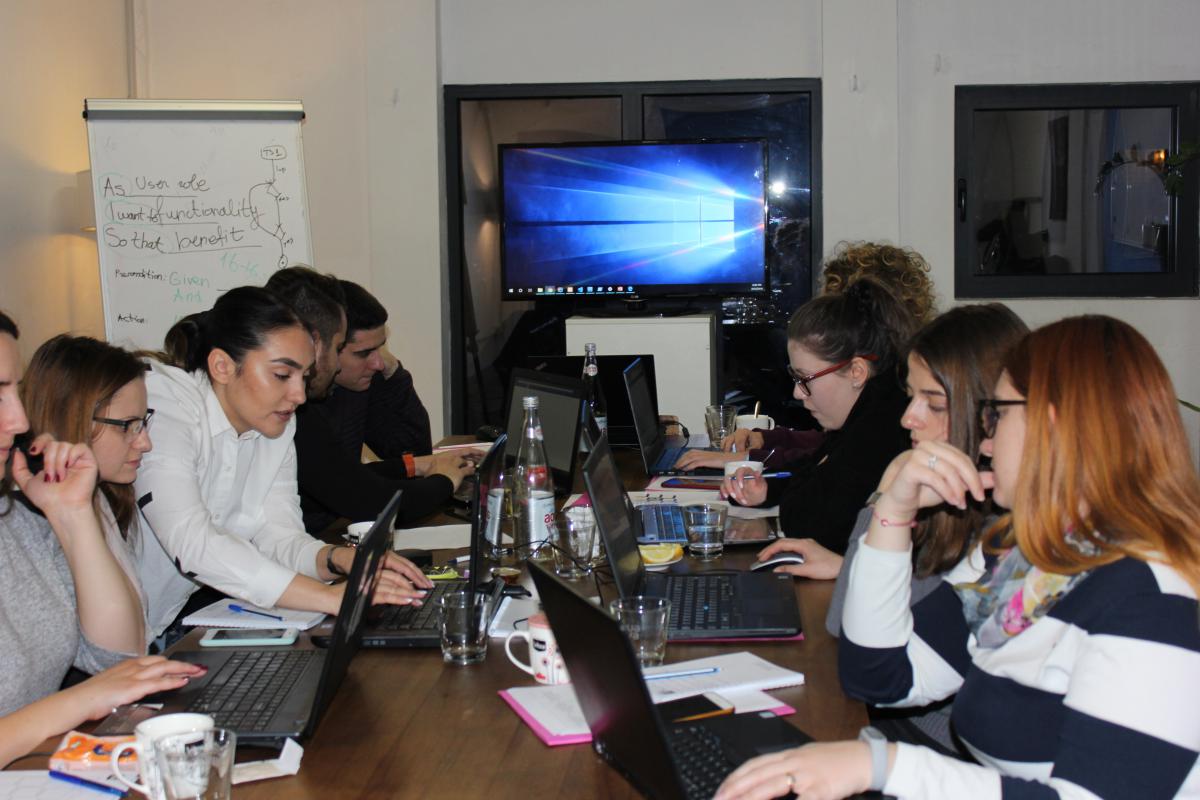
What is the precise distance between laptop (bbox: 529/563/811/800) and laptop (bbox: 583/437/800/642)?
0.35m

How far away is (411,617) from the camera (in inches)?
74.8

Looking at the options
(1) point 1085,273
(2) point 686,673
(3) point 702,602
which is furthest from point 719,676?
(1) point 1085,273

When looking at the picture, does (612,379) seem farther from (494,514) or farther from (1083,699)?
(1083,699)

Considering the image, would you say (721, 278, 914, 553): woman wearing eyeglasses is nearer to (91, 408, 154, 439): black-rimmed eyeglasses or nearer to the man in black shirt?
the man in black shirt

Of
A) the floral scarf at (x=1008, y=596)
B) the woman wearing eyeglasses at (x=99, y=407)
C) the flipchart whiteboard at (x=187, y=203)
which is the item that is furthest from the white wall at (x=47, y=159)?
the floral scarf at (x=1008, y=596)

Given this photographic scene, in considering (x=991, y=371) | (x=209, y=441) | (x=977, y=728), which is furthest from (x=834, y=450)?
(x=209, y=441)

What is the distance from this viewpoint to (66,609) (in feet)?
6.15

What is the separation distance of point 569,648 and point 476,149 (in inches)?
180

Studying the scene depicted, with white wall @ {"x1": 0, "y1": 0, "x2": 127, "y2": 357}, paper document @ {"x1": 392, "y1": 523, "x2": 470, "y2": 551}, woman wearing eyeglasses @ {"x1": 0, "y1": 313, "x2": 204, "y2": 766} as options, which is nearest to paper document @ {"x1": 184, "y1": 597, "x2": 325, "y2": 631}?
woman wearing eyeglasses @ {"x1": 0, "y1": 313, "x2": 204, "y2": 766}

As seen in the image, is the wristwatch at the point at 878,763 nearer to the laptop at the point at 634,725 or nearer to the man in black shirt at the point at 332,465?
the laptop at the point at 634,725

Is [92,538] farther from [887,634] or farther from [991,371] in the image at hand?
[991,371]

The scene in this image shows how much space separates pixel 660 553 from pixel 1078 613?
1.06m

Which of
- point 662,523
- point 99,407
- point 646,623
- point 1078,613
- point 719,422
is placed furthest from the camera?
point 719,422

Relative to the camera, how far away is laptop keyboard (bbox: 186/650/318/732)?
4.86ft
